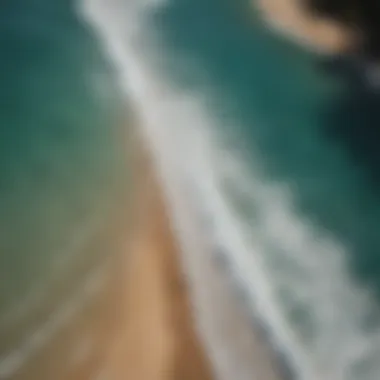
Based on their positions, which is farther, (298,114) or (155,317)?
(298,114)

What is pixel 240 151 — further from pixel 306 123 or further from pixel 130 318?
pixel 130 318

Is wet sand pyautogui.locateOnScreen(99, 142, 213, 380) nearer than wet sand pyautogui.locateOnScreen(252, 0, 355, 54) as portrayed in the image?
Yes

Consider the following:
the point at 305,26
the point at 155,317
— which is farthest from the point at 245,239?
the point at 305,26

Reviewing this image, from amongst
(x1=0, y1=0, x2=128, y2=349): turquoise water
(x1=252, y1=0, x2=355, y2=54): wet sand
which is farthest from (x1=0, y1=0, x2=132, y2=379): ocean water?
(x1=252, y1=0, x2=355, y2=54): wet sand

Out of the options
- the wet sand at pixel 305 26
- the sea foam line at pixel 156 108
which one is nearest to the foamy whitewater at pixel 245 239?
the sea foam line at pixel 156 108

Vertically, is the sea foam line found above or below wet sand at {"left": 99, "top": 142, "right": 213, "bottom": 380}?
above

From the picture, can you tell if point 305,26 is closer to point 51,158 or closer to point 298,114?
point 298,114

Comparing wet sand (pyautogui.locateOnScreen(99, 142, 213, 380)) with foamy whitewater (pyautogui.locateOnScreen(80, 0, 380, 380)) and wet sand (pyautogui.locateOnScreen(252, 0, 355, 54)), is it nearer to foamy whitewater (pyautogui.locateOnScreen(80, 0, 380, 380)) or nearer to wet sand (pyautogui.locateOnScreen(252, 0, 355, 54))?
foamy whitewater (pyautogui.locateOnScreen(80, 0, 380, 380))
